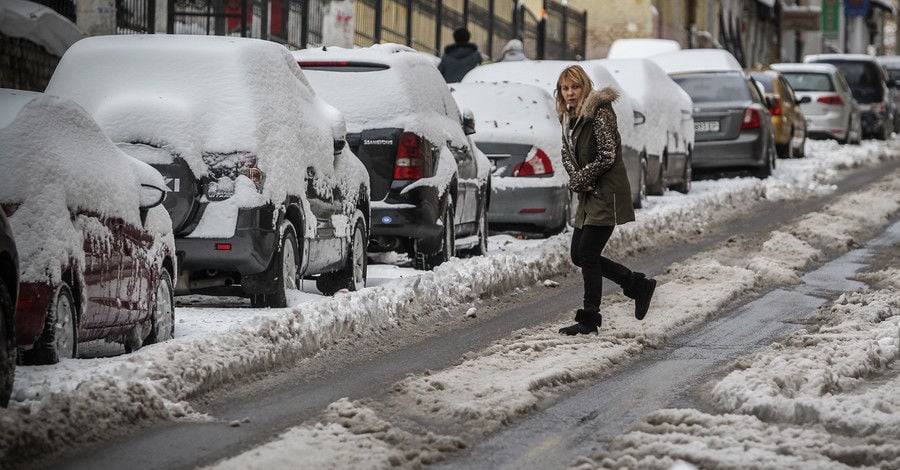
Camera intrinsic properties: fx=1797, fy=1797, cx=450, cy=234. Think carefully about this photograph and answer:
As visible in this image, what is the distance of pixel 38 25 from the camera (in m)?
17.9

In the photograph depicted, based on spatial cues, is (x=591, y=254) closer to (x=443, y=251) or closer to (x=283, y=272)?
(x=283, y=272)

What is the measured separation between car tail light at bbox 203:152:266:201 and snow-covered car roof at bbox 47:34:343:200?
4cm

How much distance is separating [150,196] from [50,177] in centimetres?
151

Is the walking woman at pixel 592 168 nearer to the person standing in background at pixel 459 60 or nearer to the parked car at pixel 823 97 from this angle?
the person standing in background at pixel 459 60

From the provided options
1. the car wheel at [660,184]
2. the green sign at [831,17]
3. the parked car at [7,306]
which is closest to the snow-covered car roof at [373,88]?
the parked car at [7,306]

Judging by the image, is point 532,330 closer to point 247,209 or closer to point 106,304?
point 247,209

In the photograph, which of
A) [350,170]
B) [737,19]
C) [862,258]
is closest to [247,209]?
[350,170]

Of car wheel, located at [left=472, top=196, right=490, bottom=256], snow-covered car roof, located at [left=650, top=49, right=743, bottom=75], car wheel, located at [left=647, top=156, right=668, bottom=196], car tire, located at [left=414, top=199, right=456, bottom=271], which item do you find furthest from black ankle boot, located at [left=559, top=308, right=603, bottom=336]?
snow-covered car roof, located at [left=650, top=49, right=743, bottom=75]

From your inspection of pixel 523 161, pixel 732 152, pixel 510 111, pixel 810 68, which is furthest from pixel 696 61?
pixel 523 161

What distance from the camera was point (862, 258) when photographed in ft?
51.2

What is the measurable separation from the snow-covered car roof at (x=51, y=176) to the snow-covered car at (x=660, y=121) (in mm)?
13862

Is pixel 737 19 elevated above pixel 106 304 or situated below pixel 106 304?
above

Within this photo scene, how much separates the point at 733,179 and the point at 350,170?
1592cm

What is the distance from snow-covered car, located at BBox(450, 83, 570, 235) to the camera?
17359 mm
